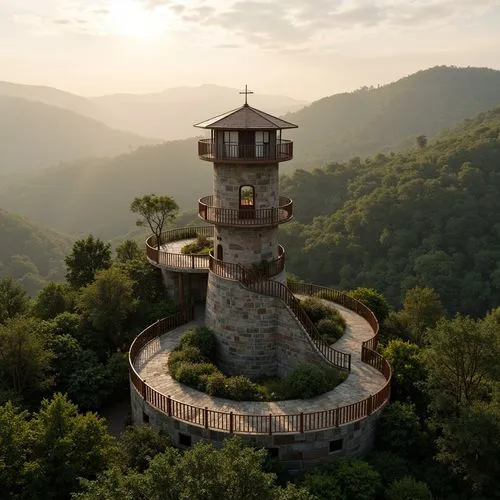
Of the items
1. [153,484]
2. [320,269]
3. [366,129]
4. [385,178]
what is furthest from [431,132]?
[153,484]

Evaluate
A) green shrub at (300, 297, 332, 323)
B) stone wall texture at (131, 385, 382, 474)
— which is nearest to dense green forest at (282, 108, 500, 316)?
green shrub at (300, 297, 332, 323)

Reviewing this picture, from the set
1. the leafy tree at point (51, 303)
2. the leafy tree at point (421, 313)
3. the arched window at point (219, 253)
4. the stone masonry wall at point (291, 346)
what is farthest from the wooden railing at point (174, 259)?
the leafy tree at point (421, 313)

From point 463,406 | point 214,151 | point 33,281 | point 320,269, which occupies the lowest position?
point 33,281

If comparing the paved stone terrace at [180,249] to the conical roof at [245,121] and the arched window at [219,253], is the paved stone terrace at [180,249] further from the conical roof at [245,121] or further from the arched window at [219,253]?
the conical roof at [245,121]

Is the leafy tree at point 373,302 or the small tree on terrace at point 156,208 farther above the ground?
the small tree on terrace at point 156,208

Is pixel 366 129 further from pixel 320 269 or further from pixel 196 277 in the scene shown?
pixel 196 277

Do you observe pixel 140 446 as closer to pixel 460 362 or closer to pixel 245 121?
pixel 460 362

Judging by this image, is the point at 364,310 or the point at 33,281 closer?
the point at 364,310
